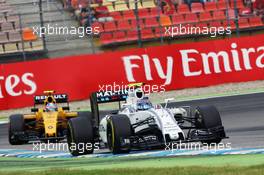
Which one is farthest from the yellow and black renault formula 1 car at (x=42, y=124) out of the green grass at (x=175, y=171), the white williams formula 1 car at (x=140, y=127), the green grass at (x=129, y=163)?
the green grass at (x=175, y=171)

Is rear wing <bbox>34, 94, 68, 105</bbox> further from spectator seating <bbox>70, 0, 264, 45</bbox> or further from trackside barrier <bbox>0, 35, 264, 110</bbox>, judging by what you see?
spectator seating <bbox>70, 0, 264, 45</bbox>

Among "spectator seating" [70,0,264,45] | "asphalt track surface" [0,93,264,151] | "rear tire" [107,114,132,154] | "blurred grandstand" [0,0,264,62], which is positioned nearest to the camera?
"rear tire" [107,114,132,154]

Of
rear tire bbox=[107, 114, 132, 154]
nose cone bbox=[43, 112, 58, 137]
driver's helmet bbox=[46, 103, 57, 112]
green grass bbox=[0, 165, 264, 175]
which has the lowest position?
green grass bbox=[0, 165, 264, 175]

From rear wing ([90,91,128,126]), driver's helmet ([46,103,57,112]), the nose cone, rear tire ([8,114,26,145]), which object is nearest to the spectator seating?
driver's helmet ([46,103,57,112])

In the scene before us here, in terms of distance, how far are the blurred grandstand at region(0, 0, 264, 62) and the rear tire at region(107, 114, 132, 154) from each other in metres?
14.4

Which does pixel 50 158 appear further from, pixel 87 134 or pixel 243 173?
pixel 243 173

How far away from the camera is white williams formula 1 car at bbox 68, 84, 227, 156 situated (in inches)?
580

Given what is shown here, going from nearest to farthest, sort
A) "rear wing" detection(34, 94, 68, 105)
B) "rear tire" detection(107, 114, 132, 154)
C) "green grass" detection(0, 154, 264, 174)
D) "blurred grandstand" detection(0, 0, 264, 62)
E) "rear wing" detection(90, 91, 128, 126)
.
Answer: "green grass" detection(0, 154, 264, 174) < "rear tire" detection(107, 114, 132, 154) < "rear wing" detection(90, 91, 128, 126) < "rear wing" detection(34, 94, 68, 105) < "blurred grandstand" detection(0, 0, 264, 62)

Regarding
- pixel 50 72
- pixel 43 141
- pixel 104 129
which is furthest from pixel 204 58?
pixel 104 129

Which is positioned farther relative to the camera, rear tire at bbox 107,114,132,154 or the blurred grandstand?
the blurred grandstand

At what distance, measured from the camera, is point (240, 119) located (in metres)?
21.3

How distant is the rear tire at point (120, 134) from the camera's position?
14.7m

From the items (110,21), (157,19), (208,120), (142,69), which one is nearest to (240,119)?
(208,120)

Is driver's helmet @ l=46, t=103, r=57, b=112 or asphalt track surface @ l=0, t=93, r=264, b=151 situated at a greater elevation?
driver's helmet @ l=46, t=103, r=57, b=112
